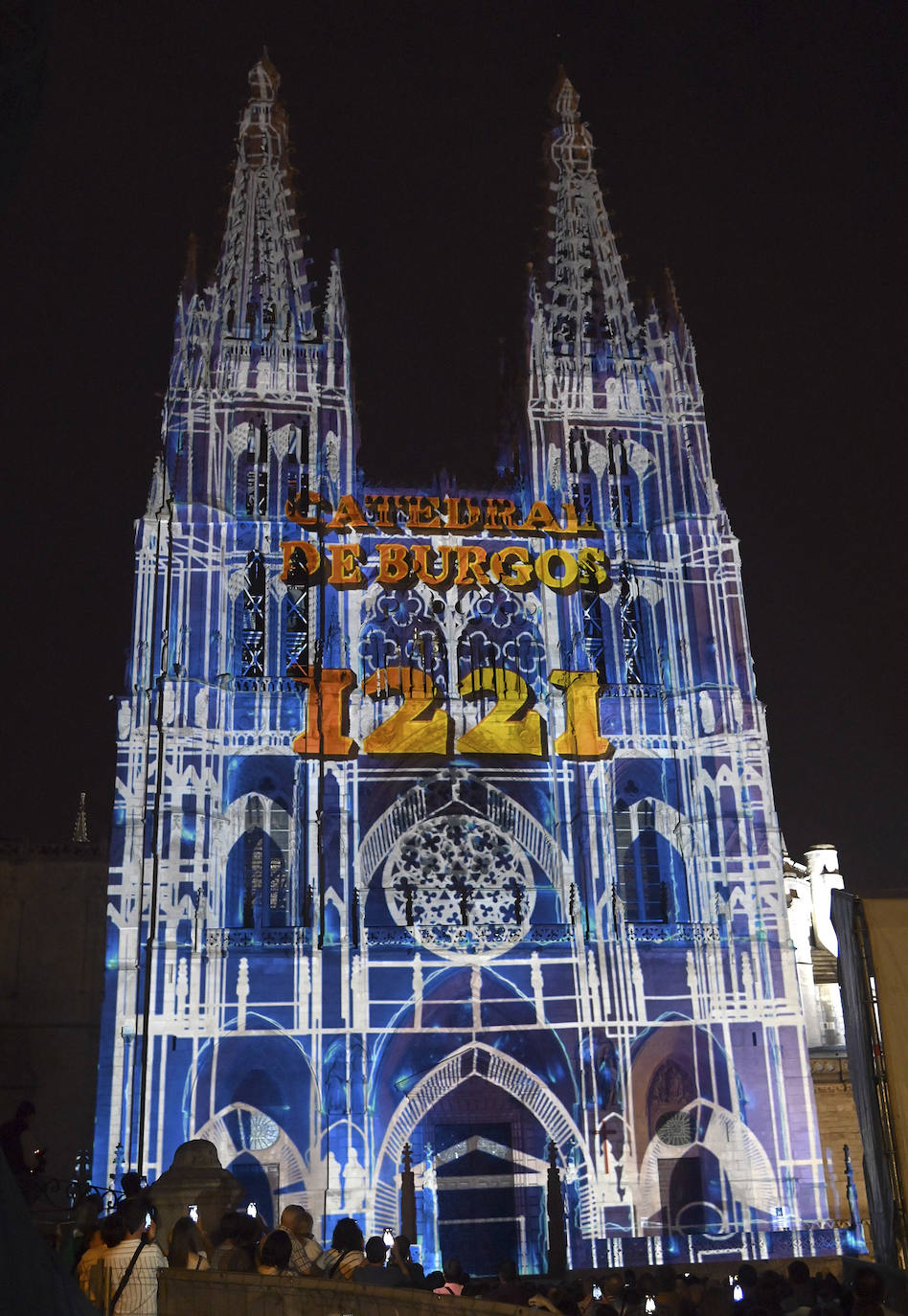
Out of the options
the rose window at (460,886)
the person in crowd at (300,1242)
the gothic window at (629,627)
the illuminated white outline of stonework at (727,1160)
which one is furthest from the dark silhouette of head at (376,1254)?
the gothic window at (629,627)

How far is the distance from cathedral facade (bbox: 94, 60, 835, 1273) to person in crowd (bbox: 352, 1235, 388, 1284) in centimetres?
1811

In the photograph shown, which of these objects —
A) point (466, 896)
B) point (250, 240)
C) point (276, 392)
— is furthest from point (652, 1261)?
point (250, 240)

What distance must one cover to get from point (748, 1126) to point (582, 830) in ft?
24.6

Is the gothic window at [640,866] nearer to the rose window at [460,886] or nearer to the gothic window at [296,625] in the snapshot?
the rose window at [460,886]

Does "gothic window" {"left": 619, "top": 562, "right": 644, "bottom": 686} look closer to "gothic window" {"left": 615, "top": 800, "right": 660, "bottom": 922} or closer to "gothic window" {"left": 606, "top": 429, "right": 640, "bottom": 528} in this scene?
"gothic window" {"left": 606, "top": 429, "right": 640, "bottom": 528}

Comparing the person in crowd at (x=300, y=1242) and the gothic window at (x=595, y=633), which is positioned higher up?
the gothic window at (x=595, y=633)

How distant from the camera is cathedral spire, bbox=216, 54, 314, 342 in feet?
116

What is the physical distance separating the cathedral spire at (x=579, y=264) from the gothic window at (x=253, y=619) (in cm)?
1069

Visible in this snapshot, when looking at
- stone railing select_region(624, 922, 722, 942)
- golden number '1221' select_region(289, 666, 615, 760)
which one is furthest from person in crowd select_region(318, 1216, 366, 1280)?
stone railing select_region(624, 922, 722, 942)

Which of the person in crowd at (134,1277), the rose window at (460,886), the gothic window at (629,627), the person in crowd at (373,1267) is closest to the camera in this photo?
the person in crowd at (134,1277)

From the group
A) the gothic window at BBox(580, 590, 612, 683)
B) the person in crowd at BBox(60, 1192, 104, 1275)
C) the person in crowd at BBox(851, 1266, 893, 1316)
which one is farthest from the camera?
the gothic window at BBox(580, 590, 612, 683)

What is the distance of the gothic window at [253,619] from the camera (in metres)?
32.1

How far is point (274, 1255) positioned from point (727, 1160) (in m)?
22.7

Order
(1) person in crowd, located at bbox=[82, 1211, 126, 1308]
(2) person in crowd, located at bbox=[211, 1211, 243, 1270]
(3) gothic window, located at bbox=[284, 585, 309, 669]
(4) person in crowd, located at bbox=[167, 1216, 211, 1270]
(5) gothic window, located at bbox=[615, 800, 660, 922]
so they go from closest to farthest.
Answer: (1) person in crowd, located at bbox=[82, 1211, 126, 1308], (4) person in crowd, located at bbox=[167, 1216, 211, 1270], (2) person in crowd, located at bbox=[211, 1211, 243, 1270], (5) gothic window, located at bbox=[615, 800, 660, 922], (3) gothic window, located at bbox=[284, 585, 309, 669]
